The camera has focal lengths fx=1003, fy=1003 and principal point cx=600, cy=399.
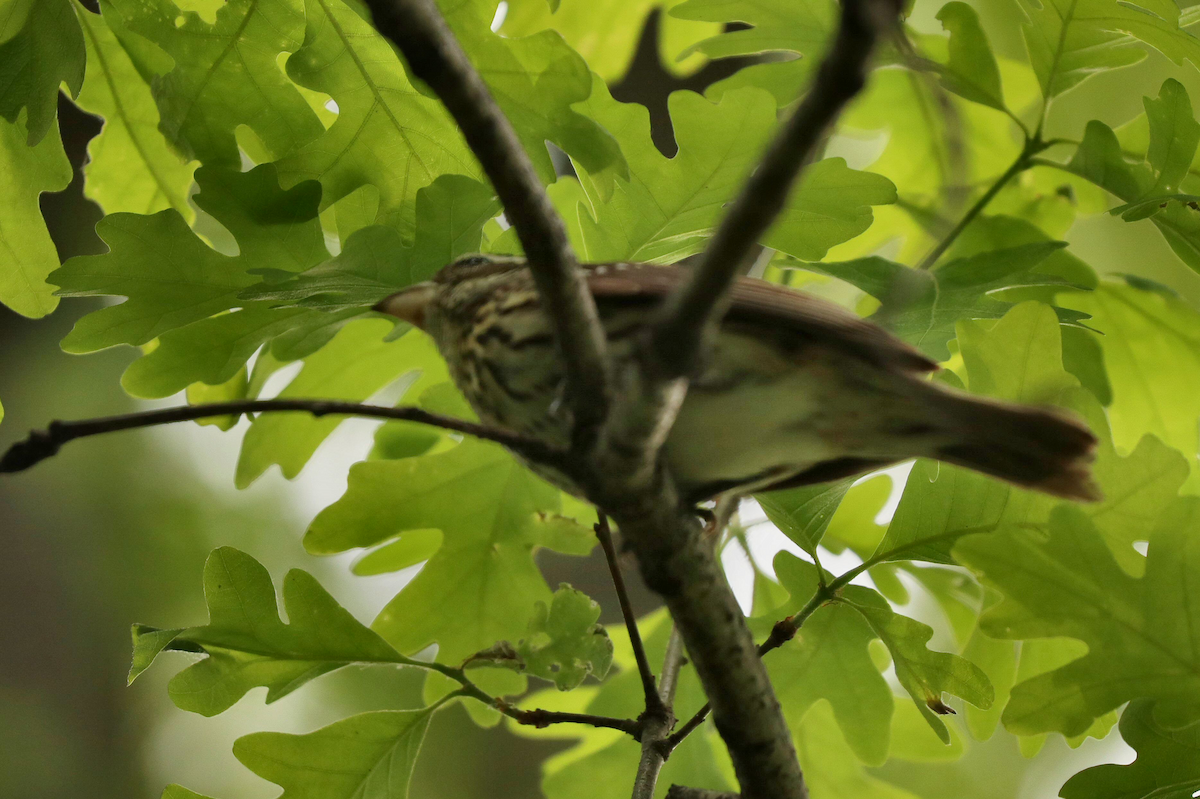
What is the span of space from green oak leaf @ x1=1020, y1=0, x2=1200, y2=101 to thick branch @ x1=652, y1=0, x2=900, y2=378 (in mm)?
1294

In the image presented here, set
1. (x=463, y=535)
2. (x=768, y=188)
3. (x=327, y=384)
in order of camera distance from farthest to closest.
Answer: (x=327, y=384) < (x=463, y=535) < (x=768, y=188)

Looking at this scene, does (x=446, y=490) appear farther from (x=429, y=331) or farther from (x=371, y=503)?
(x=429, y=331)

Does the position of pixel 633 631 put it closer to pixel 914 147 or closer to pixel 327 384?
pixel 327 384

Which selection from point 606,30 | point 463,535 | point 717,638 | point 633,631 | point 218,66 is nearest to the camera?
point 717,638

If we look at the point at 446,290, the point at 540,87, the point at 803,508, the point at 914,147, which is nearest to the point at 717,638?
the point at 803,508

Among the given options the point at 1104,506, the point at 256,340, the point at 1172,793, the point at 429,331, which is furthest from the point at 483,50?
the point at 1172,793

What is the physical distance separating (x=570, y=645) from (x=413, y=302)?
24.0 inches

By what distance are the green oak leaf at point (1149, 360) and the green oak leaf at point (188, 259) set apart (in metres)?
1.70

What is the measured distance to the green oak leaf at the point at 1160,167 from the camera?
169cm

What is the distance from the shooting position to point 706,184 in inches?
67.7

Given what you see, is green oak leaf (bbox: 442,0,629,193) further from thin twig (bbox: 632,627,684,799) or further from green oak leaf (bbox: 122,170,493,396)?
thin twig (bbox: 632,627,684,799)

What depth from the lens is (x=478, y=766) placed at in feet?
17.3

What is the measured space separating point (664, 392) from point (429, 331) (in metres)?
0.79

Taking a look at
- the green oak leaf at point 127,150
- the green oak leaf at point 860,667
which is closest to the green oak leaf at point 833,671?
the green oak leaf at point 860,667
